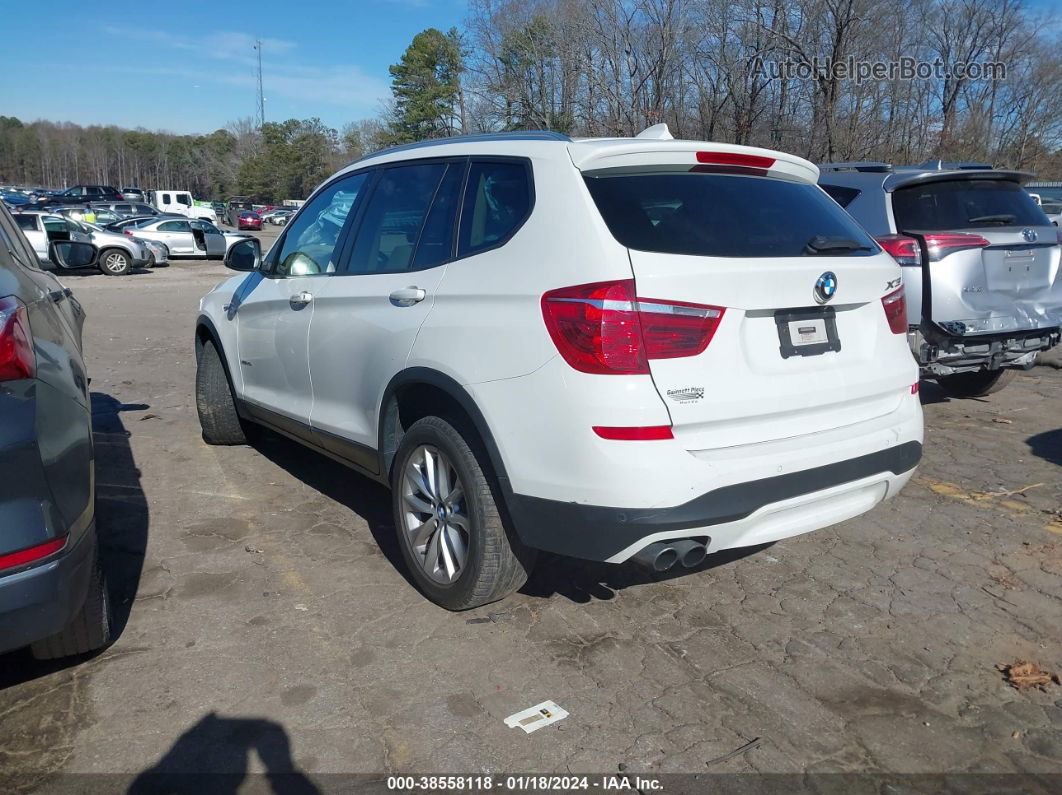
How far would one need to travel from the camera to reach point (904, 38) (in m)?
17.6

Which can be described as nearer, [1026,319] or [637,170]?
[637,170]

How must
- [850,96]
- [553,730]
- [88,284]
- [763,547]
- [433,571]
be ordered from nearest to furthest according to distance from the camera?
1. [553,730]
2. [433,571]
3. [763,547]
4. [850,96]
5. [88,284]

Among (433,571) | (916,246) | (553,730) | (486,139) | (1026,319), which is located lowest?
(553,730)

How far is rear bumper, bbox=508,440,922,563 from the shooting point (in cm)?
286

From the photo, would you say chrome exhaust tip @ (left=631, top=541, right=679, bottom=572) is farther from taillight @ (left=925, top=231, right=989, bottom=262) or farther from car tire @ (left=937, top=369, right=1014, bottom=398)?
car tire @ (left=937, top=369, right=1014, bottom=398)

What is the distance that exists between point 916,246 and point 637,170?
341 centimetres

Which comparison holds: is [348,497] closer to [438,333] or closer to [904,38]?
[438,333]

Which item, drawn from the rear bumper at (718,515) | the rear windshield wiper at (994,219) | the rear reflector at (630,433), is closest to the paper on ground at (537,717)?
the rear bumper at (718,515)

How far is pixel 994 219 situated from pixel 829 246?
3558 mm

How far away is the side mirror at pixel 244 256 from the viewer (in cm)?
535

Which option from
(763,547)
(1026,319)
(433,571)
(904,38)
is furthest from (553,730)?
(904,38)

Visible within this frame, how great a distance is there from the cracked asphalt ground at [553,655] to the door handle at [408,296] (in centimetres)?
127

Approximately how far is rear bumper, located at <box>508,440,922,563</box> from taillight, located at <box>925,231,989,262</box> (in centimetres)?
303

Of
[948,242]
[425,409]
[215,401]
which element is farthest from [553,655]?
[948,242]
